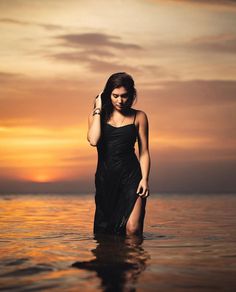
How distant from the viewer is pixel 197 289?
12.4 ft

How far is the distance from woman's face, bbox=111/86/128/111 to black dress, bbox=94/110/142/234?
0.97 ft

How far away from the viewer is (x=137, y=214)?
6.97 meters

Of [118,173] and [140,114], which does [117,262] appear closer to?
[118,173]

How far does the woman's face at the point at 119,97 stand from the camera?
6.89m

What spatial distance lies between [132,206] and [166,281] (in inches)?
117

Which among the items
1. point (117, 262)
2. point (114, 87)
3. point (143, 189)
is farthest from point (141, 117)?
point (117, 262)

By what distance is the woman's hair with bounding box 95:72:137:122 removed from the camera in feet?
22.6

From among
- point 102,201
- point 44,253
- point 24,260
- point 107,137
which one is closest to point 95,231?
point 102,201

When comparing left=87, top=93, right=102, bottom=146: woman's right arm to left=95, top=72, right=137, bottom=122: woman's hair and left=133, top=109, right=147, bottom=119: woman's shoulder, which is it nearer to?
left=95, top=72, right=137, bottom=122: woman's hair

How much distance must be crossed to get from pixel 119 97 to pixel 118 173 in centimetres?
100

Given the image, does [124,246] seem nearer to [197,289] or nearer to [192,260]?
[192,260]

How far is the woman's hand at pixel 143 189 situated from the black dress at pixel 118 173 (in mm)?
101

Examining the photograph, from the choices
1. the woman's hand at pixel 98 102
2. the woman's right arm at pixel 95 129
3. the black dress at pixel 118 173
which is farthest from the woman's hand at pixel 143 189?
the woman's hand at pixel 98 102

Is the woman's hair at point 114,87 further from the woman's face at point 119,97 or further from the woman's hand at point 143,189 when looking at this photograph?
the woman's hand at point 143,189
